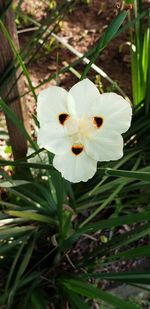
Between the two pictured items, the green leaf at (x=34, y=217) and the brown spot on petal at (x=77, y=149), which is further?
the green leaf at (x=34, y=217)

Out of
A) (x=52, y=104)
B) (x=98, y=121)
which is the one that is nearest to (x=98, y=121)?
(x=98, y=121)

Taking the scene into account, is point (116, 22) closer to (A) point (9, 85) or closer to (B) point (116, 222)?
(B) point (116, 222)

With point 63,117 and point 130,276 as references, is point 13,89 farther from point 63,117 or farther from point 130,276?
point 130,276

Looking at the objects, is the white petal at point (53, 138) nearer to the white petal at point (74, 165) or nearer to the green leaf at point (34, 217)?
the white petal at point (74, 165)

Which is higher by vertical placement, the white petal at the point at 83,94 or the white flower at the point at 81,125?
the white petal at the point at 83,94

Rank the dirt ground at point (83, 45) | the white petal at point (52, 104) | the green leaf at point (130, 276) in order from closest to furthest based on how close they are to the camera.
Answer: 1. the white petal at point (52, 104)
2. the green leaf at point (130, 276)
3. the dirt ground at point (83, 45)

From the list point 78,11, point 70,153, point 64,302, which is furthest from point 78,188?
point 78,11

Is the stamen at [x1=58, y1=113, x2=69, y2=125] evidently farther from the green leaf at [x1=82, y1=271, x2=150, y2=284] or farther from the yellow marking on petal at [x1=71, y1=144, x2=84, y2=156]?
the green leaf at [x1=82, y1=271, x2=150, y2=284]

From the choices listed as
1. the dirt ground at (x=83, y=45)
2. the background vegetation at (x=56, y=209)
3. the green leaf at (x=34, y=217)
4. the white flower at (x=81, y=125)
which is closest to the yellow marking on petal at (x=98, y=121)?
the white flower at (x=81, y=125)
